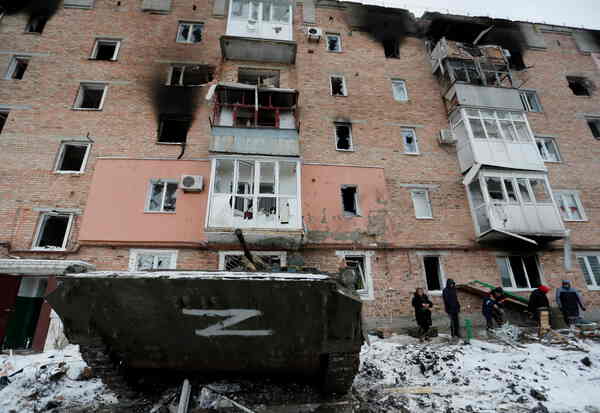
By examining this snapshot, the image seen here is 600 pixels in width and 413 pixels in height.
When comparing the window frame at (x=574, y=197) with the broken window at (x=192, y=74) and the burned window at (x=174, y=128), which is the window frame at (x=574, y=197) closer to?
the burned window at (x=174, y=128)

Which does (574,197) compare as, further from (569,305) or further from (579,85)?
(579,85)

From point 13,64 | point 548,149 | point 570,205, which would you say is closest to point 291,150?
point 570,205

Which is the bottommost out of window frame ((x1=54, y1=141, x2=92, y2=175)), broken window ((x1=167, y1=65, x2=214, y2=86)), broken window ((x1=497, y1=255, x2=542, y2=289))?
broken window ((x1=497, y1=255, x2=542, y2=289))

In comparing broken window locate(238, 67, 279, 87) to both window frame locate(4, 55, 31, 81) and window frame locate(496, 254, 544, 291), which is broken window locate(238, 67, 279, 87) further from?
window frame locate(496, 254, 544, 291)

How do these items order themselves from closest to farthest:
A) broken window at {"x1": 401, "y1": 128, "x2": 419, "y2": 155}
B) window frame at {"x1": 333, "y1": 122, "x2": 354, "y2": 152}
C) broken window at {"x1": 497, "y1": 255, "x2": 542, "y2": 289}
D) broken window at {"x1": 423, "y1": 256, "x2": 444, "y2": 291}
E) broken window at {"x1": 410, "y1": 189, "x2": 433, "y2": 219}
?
broken window at {"x1": 423, "y1": 256, "x2": 444, "y2": 291}, broken window at {"x1": 497, "y1": 255, "x2": 542, "y2": 289}, broken window at {"x1": 410, "y1": 189, "x2": 433, "y2": 219}, window frame at {"x1": 333, "y1": 122, "x2": 354, "y2": 152}, broken window at {"x1": 401, "y1": 128, "x2": 419, "y2": 155}

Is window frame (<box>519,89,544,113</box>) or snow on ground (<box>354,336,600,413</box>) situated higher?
window frame (<box>519,89,544,113</box>)

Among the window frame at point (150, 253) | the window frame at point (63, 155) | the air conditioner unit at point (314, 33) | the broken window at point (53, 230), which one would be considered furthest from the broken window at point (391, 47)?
the broken window at point (53, 230)

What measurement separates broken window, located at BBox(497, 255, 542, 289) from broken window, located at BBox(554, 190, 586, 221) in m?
3.10

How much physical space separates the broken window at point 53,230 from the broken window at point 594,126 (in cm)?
2507

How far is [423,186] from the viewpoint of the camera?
12.8m

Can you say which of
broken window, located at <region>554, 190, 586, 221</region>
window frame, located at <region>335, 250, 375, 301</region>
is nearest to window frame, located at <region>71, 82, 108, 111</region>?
window frame, located at <region>335, 250, 375, 301</region>

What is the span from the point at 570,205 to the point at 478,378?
39.4 ft

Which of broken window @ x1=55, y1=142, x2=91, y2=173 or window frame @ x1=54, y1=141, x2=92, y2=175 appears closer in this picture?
window frame @ x1=54, y1=141, x2=92, y2=175

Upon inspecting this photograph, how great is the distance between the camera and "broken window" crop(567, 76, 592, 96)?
1689 cm
